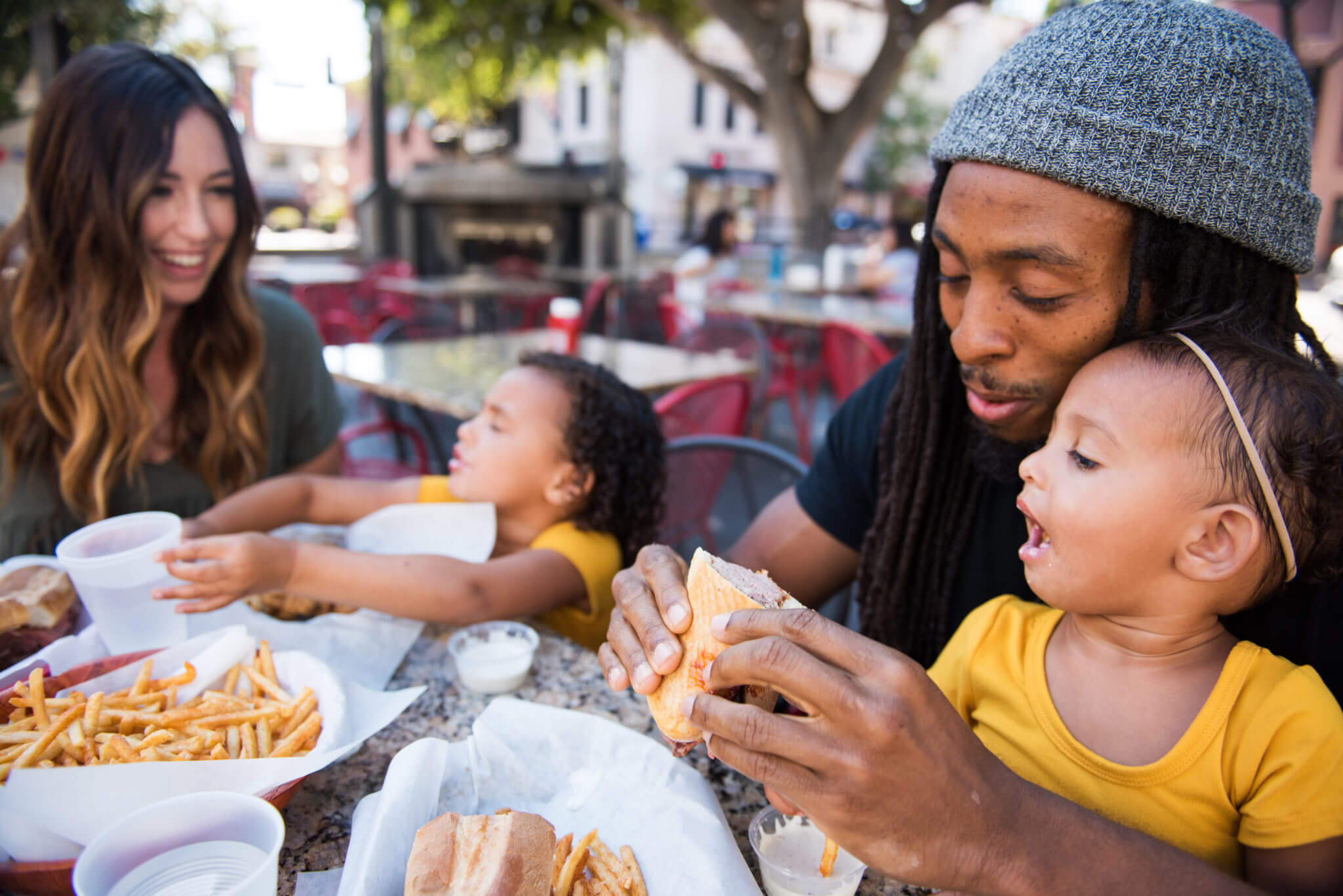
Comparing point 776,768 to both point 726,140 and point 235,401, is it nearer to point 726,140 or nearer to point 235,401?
point 235,401

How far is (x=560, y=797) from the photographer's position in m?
1.20

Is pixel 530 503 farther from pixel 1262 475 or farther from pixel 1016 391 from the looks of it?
pixel 1262 475

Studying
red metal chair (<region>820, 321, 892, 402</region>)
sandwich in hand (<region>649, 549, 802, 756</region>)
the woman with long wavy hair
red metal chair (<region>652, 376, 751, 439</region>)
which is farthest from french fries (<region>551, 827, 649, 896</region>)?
red metal chair (<region>820, 321, 892, 402</region>)

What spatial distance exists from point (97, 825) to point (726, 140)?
3764cm

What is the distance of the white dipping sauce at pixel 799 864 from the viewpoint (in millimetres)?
1037

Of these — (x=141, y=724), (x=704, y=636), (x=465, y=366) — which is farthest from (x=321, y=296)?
(x=704, y=636)

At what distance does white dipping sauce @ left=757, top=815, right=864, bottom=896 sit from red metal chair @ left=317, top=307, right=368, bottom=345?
7.48 meters

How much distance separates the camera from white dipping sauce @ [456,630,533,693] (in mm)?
1521

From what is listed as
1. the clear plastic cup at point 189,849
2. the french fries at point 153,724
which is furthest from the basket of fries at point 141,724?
the clear plastic cup at point 189,849

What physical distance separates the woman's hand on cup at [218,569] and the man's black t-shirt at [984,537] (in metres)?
1.21

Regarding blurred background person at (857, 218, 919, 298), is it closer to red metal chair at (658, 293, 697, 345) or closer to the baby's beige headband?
red metal chair at (658, 293, 697, 345)

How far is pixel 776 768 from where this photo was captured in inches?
34.8

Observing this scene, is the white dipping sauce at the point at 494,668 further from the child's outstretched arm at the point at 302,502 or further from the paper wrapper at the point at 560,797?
the child's outstretched arm at the point at 302,502

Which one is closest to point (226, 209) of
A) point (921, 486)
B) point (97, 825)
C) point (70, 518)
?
point (70, 518)
